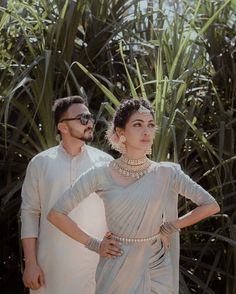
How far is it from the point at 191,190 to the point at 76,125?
68cm

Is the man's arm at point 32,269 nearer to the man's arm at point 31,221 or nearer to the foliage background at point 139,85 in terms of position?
the man's arm at point 31,221

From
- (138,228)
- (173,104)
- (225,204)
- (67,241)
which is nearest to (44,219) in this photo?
(67,241)

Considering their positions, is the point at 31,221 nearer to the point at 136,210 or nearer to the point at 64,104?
the point at 64,104

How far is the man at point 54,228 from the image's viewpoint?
359 centimetres

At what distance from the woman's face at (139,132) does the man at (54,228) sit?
0.43m

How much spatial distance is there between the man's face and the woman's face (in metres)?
0.40

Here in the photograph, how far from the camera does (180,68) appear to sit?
4.52 metres

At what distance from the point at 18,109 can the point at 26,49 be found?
0.51 meters

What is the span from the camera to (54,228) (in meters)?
3.61

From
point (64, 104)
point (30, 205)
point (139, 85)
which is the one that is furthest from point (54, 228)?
point (139, 85)

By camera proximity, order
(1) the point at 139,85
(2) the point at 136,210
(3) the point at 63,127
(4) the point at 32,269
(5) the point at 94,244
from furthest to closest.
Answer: (1) the point at 139,85 < (3) the point at 63,127 < (4) the point at 32,269 < (5) the point at 94,244 < (2) the point at 136,210

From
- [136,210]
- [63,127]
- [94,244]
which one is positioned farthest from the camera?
[63,127]

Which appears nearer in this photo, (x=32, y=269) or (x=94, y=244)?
(x=94, y=244)

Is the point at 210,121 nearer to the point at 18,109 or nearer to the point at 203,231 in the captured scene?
the point at 203,231
